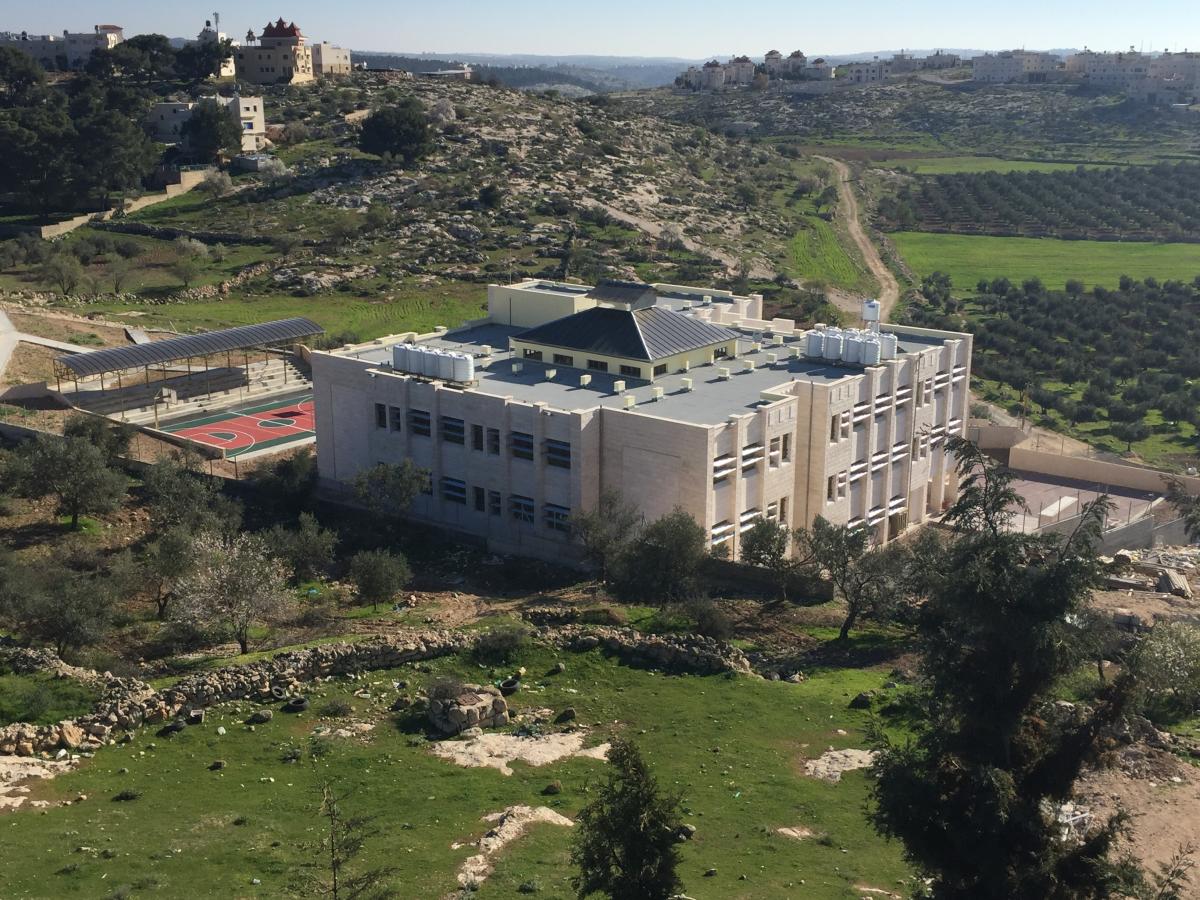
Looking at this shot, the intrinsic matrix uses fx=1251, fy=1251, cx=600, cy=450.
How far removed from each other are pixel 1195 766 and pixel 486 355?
3435 cm

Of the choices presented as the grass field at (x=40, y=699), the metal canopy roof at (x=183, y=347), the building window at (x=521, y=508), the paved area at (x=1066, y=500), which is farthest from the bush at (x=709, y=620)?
the metal canopy roof at (x=183, y=347)

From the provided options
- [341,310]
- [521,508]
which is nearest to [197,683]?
[521,508]

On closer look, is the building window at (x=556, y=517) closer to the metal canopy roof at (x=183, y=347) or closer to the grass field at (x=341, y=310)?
the metal canopy roof at (x=183, y=347)

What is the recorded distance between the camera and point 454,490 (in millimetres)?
50625

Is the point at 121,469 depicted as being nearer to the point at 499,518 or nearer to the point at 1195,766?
the point at 499,518

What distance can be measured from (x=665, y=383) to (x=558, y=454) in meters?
6.77

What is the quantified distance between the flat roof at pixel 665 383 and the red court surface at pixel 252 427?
6.86 metres

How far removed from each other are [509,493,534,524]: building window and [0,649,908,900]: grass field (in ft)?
48.3

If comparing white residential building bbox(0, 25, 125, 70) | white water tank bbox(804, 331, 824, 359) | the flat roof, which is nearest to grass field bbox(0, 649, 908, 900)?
the flat roof

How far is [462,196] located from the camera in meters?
109

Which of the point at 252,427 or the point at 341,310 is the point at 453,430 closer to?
the point at 252,427

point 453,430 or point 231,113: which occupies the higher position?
point 231,113

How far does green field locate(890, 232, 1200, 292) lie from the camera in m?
121

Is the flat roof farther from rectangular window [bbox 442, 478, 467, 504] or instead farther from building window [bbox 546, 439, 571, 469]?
rectangular window [bbox 442, 478, 467, 504]
